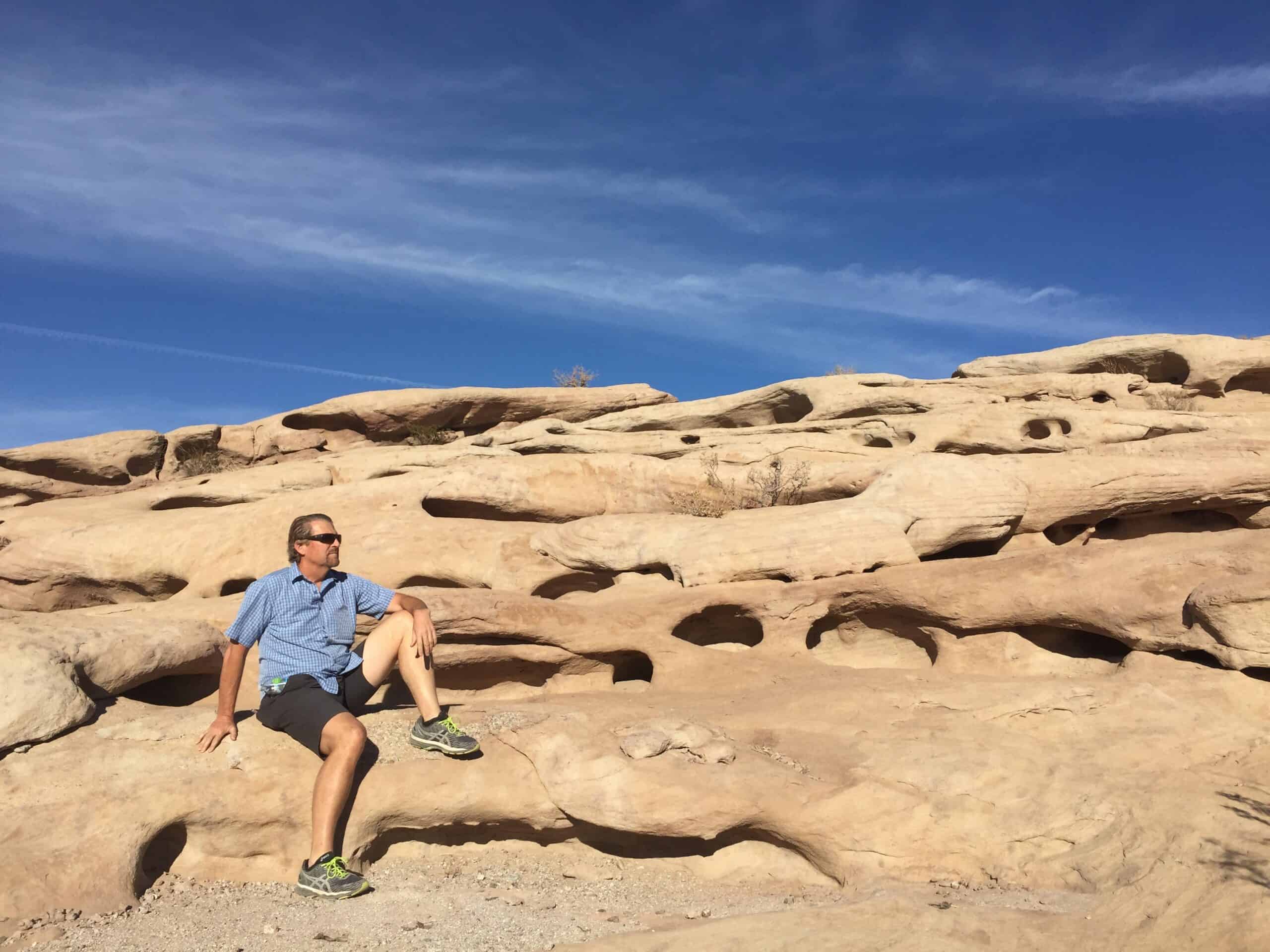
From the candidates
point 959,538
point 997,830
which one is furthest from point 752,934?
point 959,538

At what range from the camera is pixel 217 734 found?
509 cm

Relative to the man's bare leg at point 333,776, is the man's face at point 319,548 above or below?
above

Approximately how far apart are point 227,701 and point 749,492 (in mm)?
6660

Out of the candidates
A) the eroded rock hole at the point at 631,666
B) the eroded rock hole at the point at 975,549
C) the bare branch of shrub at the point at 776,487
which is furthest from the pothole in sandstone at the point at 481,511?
the eroded rock hole at the point at 975,549

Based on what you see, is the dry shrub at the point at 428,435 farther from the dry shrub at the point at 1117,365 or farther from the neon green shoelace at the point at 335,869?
the neon green shoelace at the point at 335,869

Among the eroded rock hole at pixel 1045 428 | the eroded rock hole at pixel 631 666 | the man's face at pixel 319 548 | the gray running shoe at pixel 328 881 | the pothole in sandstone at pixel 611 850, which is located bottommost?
the pothole in sandstone at pixel 611 850

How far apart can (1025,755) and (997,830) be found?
729 millimetres

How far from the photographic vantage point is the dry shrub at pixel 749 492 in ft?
34.1

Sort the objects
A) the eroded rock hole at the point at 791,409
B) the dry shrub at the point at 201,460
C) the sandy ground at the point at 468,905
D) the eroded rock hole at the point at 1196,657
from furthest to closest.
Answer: the dry shrub at the point at 201,460, the eroded rock hole at the point at 791,409, the eroded rock hole at the point at 1196,657, the sandy ground at the point at 468,905

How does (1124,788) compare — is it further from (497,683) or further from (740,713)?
(497,683)

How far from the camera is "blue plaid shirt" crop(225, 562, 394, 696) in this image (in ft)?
17.0

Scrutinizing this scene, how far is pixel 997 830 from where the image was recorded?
526 centimetres

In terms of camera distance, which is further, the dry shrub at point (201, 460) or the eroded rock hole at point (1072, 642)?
the dry shrub at point (201, 460)

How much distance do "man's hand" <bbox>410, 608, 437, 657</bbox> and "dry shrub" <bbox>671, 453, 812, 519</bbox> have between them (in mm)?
5098
